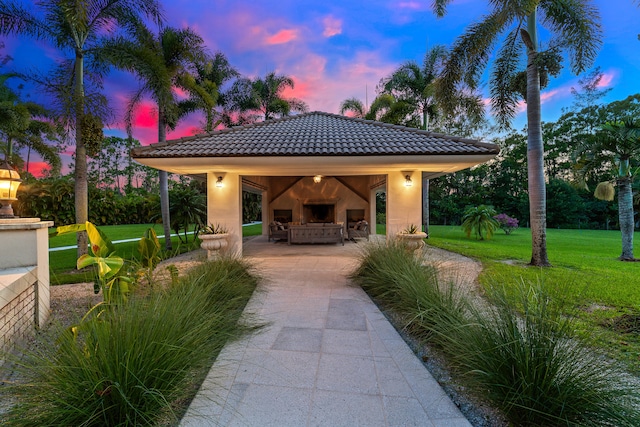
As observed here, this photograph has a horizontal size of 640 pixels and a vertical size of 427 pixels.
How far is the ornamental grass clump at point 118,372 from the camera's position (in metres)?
1.82

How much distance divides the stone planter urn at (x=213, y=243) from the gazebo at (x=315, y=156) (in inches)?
28.5

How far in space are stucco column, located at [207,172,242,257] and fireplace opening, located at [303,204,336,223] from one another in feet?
23.3

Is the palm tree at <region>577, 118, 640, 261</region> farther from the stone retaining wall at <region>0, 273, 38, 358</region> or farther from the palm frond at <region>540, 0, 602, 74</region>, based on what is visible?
the stone retaining wall at <region>0, 273, 38, 358</region>

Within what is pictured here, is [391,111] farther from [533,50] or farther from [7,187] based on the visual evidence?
[7,187]

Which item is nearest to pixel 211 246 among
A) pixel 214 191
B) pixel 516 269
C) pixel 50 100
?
pixel 214 191

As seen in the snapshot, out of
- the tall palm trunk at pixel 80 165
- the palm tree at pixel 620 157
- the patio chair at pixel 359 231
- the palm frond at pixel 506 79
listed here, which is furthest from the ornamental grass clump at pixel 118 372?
the palm tree at pixel 620 157

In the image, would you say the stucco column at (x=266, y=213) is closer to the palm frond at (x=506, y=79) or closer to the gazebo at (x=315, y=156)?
the gazebo at (x=315, y=156)

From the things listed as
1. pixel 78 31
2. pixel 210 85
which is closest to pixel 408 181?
pixel 78 31

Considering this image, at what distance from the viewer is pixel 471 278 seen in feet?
21.8

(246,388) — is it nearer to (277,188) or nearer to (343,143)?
(343,143)

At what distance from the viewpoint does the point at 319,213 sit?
1590 centimetres

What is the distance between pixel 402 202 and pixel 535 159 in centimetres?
417

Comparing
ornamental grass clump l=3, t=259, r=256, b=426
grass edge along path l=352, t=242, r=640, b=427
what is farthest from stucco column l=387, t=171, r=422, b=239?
ornamental grass clump l=3, t=259, r=256, b=426

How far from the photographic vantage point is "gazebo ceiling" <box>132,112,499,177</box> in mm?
7023
